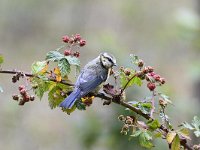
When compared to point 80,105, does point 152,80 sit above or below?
above

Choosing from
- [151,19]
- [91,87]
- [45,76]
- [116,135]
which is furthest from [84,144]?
[151,19]

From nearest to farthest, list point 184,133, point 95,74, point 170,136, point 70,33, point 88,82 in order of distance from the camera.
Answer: point 170,136
point 184,133
point 88,82
point 95,74
point 70,33

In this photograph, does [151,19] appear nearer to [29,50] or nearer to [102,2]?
[102,2]

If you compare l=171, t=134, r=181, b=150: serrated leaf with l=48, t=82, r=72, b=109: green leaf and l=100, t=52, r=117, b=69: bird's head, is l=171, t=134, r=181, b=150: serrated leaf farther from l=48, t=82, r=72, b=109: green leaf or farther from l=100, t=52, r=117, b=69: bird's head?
l=100, t=52, r=117, b=69: bird's head

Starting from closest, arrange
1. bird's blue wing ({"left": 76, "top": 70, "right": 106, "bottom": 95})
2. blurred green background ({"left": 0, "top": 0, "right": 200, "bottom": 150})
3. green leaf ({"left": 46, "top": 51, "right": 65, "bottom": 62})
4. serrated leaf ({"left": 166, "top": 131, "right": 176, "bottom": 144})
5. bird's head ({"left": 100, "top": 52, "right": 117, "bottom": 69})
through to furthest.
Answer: serrated leaf ({"left": 166, "top": 131, "right": 176, "bottom": 144})
green leaf ({"left": 46, "top": 51, "right": 65, "bottom": 62})
bird's blue wing ({"left": 76, "top": 70, "right": 106, "bottom": 95})
bird's head ({"left": 100, "top": 52, "right": 117, "bottom": 69})
blurred green background ({"left": 0, "top": 0, "right": 200, "bottom": 150})

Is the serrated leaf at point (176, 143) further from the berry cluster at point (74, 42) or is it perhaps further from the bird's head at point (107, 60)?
the bird's head at point (107, 60)

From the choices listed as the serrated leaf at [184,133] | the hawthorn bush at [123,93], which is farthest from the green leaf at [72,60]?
the serrated leaf at [184,133]

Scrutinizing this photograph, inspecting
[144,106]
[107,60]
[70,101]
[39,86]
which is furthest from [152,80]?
[107,60]

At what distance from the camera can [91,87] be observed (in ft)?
8.09

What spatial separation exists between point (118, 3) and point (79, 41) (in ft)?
34.6

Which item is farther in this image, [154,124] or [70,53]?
[70,53]

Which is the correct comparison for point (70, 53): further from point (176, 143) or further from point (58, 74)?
point (176, 143)

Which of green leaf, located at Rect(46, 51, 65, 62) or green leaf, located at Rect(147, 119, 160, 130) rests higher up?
green leaf, located at Rect(46, 51, 65, 62)

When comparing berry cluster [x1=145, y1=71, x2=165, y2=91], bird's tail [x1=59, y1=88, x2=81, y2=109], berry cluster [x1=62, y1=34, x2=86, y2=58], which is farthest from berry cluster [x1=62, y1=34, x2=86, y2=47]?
berry cluster [x1=145, y1=71, x2=165, y2=91]
